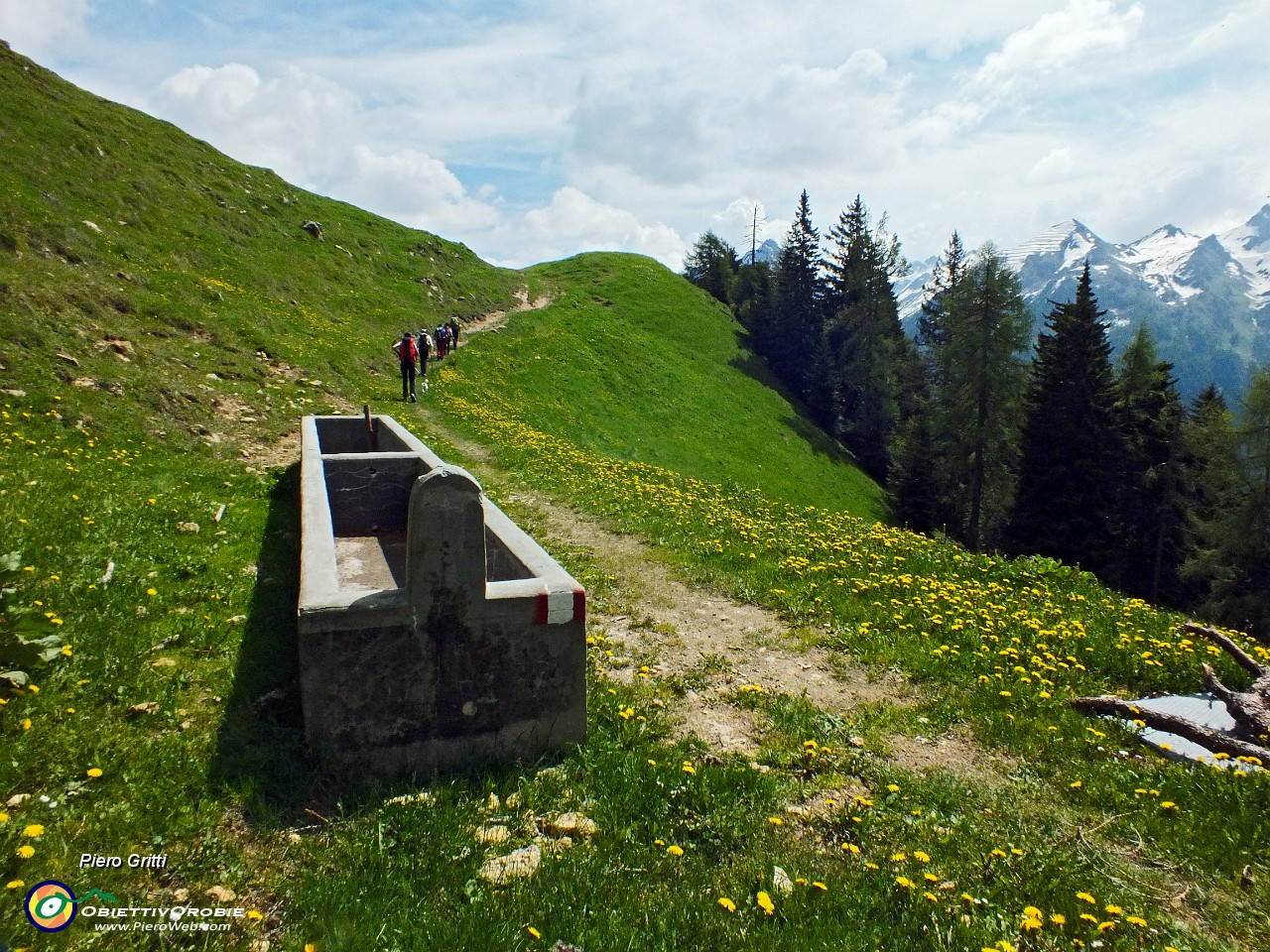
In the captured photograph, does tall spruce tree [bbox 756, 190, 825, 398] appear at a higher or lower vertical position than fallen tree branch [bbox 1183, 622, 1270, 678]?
higher

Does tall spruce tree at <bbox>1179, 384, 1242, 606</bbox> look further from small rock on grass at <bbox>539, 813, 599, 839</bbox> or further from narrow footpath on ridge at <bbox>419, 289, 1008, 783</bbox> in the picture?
small rock on grass at <bbox>539, 813, 599, 839</bbox>

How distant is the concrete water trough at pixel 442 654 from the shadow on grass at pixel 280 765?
130 mm

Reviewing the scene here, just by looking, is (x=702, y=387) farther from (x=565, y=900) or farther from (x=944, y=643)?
(x=565, y=900)

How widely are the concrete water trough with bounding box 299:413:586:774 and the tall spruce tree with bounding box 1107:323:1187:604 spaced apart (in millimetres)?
40324

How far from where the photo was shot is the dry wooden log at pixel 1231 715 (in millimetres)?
5141

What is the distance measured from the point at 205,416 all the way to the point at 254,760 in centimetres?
1203

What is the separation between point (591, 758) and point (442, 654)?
1.34m

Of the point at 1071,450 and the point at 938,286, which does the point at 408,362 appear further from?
the point at 938,286

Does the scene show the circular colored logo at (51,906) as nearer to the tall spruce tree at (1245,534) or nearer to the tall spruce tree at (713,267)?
the tall spruce tree at (1245,534)

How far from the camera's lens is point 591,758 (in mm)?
5066

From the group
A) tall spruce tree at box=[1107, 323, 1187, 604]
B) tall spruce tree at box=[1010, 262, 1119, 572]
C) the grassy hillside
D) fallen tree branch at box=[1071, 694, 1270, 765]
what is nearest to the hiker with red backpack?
the grassy hillside

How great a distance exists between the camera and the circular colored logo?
9.48ft

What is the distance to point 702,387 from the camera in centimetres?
4788

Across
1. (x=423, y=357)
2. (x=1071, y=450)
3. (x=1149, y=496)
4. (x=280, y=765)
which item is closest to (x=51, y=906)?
(x=280, y=765)
